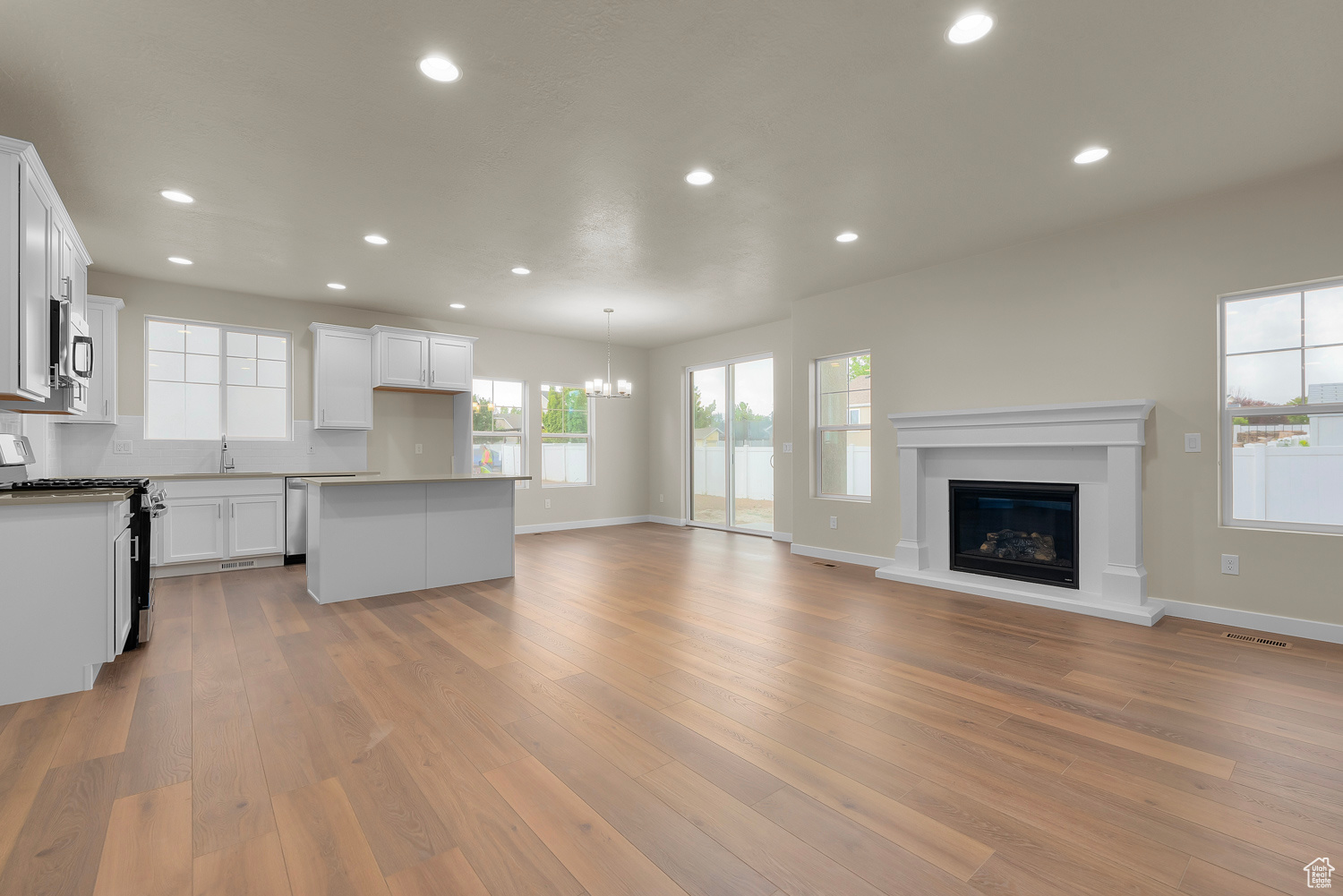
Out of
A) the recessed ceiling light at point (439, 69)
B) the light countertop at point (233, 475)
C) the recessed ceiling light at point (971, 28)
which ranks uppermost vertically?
the recessed ceiling light at point (971, 28)

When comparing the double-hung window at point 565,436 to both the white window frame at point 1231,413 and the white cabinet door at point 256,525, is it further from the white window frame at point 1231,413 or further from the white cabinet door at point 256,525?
the white window frame at point 1231,413

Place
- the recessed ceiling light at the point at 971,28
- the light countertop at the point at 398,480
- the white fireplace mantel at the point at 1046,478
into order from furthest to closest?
the light countertop at the point at 398,480 → the white fireplace mantel at the point at 1046,478 → the recessed ceiling light at the point at 971,28

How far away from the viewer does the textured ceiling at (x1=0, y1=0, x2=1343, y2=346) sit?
2.29 meters

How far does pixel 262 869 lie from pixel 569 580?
3.53 metres

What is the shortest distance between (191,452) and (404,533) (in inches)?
114

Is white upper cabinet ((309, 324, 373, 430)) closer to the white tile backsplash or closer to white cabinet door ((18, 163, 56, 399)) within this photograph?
the white tile backsplash

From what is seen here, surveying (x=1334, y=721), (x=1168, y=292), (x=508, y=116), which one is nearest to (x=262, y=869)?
(x=508, y=116)

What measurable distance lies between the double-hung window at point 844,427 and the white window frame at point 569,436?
11.9 feet

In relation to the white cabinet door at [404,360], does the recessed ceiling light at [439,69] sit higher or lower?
higher

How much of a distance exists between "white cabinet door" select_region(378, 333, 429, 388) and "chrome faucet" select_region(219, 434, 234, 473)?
1524 mm

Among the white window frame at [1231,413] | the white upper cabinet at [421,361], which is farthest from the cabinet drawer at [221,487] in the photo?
the white window frame at [1231,413]

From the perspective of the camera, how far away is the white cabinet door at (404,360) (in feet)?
21.3

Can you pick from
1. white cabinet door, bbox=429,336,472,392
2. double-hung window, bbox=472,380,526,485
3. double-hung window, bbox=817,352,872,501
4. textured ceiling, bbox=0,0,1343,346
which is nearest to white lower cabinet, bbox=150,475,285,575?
white cabinet door, bbox=429,336,472,392

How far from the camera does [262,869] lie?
1576mm
